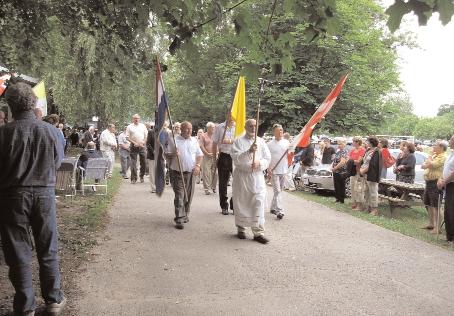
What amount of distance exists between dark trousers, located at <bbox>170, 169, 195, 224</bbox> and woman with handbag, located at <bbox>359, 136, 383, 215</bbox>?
4.85m

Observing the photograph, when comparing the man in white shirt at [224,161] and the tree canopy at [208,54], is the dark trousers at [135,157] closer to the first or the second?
the tree canopy at [208,54]

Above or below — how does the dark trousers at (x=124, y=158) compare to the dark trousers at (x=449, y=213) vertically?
above

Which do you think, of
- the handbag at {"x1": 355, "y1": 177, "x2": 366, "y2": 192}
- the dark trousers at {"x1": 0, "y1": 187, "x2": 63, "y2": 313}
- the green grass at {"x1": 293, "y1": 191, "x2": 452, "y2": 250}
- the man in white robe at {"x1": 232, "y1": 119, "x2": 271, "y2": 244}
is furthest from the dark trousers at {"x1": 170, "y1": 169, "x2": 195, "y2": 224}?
the handbag at {"x1": 355, "y1": 177, "x2": 366, "y2": 192}

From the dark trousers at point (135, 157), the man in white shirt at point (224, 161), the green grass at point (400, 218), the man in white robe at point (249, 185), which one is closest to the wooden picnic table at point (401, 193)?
the green grass at point (400, 218)

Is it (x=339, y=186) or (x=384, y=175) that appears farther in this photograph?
(x=384, y=175)

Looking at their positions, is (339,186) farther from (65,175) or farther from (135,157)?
(65,175)

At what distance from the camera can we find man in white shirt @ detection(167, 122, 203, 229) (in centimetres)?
906

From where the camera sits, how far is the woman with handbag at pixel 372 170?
11844mm

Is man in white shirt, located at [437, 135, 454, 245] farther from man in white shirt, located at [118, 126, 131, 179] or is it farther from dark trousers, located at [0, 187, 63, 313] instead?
man in white shirt, located at [118, 126, 131, 179]

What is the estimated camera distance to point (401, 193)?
12.8 m

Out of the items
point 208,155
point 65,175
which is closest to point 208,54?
point 208,155

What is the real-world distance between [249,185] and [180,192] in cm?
150

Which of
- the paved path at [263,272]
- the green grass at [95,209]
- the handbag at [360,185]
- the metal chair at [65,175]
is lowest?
the paved path at [263,272]

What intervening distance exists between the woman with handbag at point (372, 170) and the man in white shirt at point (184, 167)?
4742mm
